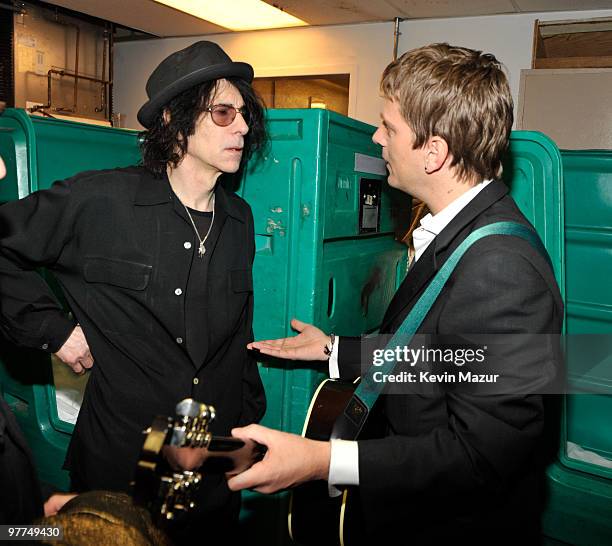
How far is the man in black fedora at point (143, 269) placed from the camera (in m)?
1.98

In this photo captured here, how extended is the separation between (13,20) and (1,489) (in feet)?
23.0

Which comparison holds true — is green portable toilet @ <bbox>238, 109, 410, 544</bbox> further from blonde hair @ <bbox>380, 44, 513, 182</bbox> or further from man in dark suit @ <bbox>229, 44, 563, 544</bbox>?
blonde hair @ <bbox>380, 44, 513, 182</bbox>

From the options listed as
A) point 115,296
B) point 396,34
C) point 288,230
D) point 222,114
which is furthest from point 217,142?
point 396,34

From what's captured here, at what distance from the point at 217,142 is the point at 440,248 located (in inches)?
35.5

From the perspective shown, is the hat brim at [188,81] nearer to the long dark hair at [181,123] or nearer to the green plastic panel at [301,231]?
the long dark hair at [181,123]

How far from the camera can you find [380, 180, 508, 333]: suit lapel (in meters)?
1.55

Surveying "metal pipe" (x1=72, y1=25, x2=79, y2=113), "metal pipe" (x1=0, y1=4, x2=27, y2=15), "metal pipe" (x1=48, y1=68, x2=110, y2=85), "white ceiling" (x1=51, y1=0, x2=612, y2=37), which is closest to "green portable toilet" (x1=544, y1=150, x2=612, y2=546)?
"white ceiling" (x1=51, y1=0, x2=612, y2=37)

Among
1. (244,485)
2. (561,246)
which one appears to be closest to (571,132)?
(561,246)

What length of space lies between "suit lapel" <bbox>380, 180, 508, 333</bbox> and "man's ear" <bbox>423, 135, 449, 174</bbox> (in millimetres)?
147

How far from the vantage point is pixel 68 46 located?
7.52 m

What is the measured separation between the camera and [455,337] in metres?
1.38

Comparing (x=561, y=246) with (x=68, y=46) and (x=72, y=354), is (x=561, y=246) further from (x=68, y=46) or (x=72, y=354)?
(x=68, y=46)

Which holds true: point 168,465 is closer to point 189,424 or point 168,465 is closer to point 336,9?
point 189,424

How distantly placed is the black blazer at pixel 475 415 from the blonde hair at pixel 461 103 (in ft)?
0.62
